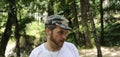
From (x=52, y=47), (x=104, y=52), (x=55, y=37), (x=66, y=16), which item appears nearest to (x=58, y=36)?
(x=55, y=37)

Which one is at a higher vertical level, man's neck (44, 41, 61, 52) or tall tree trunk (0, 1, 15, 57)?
man's neck (44, 41, 61, 52)

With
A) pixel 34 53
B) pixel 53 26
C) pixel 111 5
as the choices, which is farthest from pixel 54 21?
pixel 111 5

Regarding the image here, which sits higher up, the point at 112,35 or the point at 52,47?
the point at 52,47

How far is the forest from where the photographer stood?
55.6ft

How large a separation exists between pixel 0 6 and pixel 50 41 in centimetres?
1420

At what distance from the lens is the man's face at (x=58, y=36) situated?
2.77 m

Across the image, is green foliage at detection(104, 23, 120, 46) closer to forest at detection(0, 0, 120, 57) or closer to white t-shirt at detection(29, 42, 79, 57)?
forest at detection(0, 0, 120, 57)

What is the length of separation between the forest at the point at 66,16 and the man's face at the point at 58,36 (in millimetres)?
12892

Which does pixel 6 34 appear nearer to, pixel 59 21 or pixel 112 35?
pixel 112 35

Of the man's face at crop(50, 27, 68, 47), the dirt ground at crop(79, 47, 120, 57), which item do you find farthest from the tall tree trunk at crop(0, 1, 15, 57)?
the man's face at crop(50, 27, 68, 47)

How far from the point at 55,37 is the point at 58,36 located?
0.03m

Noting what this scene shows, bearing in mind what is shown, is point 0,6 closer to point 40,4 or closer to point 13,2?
point 13,2

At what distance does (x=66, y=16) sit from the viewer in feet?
83.3

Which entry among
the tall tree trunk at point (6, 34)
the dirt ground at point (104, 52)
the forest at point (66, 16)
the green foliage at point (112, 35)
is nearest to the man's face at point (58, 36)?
the forest at point (66, 16)
